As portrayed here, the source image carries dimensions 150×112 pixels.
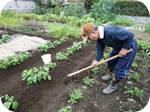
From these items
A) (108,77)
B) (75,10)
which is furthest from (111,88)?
(75,10)

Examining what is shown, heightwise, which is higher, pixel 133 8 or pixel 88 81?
pixel 133 8

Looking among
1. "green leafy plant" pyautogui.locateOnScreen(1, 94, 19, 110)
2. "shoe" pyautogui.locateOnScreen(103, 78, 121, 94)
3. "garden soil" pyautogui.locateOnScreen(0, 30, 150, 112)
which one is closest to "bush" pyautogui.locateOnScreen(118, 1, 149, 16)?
"garden soil" pyautogui.locateOnScreen(0, 30, 150, 112)

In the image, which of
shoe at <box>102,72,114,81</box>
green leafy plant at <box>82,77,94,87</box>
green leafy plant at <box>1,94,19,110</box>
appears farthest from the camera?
shoe at <box>102,72,114,81</box>

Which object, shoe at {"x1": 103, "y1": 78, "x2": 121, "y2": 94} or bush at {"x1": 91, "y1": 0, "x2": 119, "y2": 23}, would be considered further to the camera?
bush at {"x1": 91, "y1": 0, "x2": 119, "y2": 23}

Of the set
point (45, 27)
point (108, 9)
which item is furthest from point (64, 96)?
point (108, 9)

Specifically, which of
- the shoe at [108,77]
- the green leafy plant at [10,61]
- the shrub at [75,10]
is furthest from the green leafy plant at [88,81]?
the shrub at [75,10]

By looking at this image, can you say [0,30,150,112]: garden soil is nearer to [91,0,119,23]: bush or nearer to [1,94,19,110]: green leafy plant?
[1,94,19,110]: green leafy plant

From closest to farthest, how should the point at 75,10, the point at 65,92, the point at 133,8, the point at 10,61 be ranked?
the point at 65,92 < the point at 10,61 < the point at 133,8 < the point at 75,10

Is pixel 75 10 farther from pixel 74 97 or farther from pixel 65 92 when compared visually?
pixel 74 97

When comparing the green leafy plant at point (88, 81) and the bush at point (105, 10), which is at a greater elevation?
the bush at point (105, 10)

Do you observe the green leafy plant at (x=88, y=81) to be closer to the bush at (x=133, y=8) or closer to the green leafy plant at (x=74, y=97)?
the green leafy plant at (x=74, y=97)

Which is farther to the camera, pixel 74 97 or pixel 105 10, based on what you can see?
pixel 105 10

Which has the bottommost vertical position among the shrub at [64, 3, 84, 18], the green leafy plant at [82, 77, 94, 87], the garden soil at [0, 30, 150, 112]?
the garden soil at [0, 30, 150, 112]

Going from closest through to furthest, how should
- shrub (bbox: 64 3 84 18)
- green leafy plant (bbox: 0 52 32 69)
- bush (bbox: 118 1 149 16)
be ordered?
green leafy plant (bbox: 0 52 32 69)
bush (bbox: 118 1 149 16)
shrub (bbox: 64 3 84 18)
